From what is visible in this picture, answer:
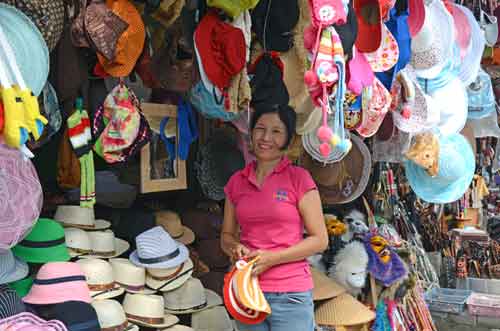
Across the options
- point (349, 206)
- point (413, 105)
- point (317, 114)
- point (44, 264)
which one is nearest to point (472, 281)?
point (349, 206)

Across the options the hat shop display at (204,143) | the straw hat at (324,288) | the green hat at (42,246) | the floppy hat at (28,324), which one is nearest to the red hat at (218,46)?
the hat shop display at (204,143)

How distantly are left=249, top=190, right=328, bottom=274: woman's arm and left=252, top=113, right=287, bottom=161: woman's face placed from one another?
0.20 metres

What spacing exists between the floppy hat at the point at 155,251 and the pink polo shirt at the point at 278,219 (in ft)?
1.32

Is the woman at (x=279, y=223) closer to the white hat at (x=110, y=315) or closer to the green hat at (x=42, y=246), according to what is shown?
the white hat at (x=110, y=315)

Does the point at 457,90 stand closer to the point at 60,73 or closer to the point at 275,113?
the point at 275,113

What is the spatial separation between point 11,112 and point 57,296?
802 millimetres

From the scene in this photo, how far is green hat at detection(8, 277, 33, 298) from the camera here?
2018mm

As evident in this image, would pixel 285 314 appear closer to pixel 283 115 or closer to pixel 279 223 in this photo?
pixel 279 223

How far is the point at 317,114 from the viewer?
2680mm

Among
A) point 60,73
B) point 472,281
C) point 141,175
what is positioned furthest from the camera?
point 472,281

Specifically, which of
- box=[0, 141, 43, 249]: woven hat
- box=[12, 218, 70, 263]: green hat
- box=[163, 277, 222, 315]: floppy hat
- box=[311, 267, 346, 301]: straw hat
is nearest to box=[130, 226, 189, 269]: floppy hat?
box=[163, 277, 222, 315]: floppy hat

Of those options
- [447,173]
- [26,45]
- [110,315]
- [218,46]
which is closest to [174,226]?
[110,315]

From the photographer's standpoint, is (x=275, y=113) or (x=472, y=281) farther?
(x=472, y=281)

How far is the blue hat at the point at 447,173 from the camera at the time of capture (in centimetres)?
342
